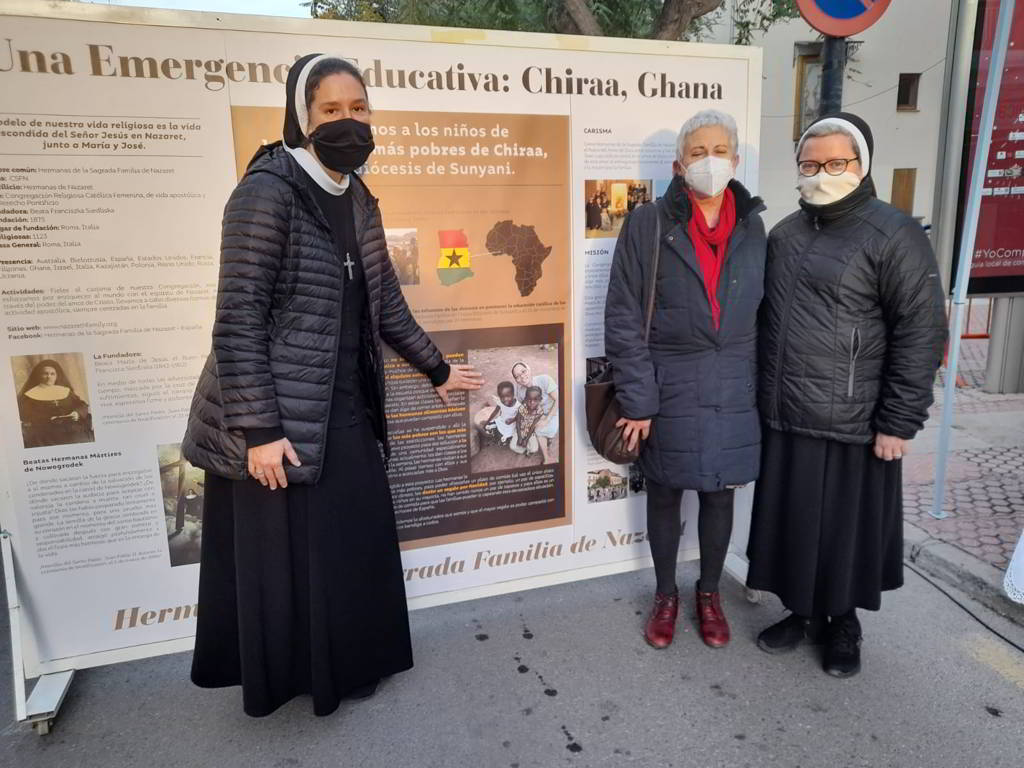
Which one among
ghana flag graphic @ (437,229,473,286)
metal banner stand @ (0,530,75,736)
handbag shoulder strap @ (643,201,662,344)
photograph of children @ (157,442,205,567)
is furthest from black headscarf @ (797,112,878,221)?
metal banner stand @ (0,530,75,736)

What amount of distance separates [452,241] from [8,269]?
153 centimetres

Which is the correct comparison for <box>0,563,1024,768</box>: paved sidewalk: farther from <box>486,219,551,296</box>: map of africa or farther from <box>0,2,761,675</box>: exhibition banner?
<box>486,219,551,296</box>: map of africa

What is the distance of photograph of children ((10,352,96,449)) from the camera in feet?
7.89

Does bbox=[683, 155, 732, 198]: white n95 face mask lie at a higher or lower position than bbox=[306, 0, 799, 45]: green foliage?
lower

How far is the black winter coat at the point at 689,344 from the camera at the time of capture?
261 cm

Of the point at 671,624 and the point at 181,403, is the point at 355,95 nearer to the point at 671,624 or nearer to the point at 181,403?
the point at 181,403

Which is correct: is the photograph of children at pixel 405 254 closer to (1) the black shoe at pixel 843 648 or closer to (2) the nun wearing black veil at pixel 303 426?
(2) the nun wearing black veil at pixel 303 426

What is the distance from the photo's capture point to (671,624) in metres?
2.96

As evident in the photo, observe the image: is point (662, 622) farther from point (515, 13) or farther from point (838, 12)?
point (515, 13)

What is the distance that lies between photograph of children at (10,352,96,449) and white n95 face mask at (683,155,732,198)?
2.29 m

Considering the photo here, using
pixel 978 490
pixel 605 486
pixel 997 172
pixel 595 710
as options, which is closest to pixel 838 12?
pixel 997 172

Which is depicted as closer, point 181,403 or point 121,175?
point 121,175

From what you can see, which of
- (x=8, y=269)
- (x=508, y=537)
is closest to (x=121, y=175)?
(x=8, y=269)

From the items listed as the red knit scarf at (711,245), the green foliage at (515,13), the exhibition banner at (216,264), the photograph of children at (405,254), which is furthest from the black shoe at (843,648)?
the green foliage at (515,13)
